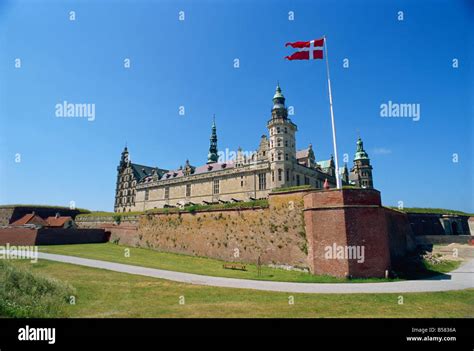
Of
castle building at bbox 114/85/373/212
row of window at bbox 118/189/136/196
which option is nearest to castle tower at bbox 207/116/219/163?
castle building at bbox 114/85/373/212

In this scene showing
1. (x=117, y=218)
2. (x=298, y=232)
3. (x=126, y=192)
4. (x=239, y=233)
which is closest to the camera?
(x=298, y=232)

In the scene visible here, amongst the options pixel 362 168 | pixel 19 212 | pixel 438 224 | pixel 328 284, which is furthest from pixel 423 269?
pixel 19 212

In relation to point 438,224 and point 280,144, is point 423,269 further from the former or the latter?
point 280,144

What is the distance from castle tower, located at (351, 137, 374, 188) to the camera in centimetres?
6919

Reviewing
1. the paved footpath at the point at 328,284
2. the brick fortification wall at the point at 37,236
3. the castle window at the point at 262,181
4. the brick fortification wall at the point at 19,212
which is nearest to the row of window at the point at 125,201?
the brick fortification wall at the point at 19,212

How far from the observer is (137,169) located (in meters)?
70.9

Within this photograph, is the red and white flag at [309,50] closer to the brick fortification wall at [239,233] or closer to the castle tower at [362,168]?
the brick fortification wall at [239,233]

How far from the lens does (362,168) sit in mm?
70625

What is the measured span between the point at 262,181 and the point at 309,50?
85.8 feet

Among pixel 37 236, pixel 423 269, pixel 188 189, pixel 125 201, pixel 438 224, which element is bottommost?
pixel 423 269

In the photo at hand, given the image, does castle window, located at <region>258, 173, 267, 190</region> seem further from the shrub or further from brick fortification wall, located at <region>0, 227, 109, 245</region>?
brick fortification wall, located at <region>0, 227, 109, 245</region>
